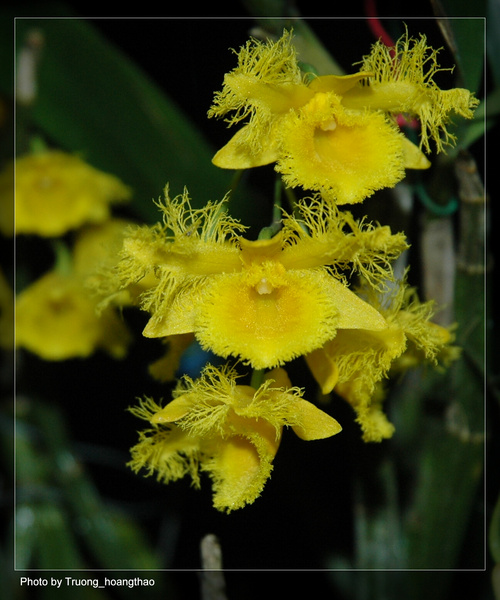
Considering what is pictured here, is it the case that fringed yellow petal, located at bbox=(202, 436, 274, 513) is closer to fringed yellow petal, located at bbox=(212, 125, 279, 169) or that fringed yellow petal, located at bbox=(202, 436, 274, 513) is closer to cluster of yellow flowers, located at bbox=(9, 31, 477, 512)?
cluster of yellow flowers, located at bbox=(9, 31, 477, 512)

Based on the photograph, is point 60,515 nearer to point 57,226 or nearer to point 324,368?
point 57,226

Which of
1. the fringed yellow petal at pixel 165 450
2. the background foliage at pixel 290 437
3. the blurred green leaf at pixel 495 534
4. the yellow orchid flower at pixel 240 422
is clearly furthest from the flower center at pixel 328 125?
the blurred green leaf at pixel 495 534

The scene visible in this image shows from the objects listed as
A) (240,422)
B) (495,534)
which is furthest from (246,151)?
(495,534)

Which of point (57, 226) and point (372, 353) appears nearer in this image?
point (372, 353)

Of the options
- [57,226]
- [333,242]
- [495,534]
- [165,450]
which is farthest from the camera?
[57,226]

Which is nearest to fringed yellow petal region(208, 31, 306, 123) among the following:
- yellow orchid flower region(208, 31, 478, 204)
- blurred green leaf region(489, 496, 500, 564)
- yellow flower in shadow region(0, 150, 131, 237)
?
yellow orchid flower region(208, 31, 478, 204)

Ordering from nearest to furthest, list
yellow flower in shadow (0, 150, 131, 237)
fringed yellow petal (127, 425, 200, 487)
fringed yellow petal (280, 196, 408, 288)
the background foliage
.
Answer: fringed yellow petal (280, 196, 408, 288) → fringed yellow petal (127, 425, 200, 487) → the background foliage → yellow flower in shadow (0, 150, 131, 237)
